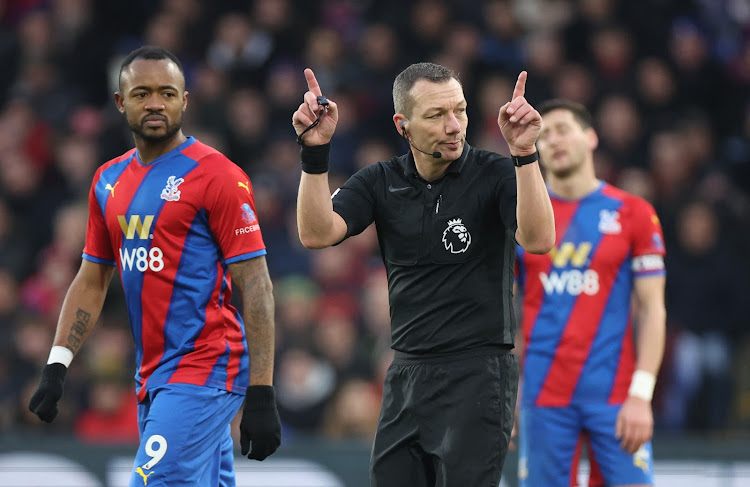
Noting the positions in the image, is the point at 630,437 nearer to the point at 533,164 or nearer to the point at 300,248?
the point at 533,164

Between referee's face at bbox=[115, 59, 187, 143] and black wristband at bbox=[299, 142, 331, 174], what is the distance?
806 millimetres

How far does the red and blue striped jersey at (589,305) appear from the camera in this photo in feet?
20.2

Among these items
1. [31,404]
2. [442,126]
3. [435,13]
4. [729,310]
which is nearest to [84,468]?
[31,404]

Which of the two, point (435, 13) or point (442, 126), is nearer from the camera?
point (442, 126)

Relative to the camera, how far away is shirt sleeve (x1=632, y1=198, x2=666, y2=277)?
6098 millimetres

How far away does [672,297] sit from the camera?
9.42 meters

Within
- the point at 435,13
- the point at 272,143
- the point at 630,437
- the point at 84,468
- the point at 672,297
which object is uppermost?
the point at 435,13

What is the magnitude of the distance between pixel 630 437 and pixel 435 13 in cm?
702

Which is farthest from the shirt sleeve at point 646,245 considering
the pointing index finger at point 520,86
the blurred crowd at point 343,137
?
the blurred crowd at point 343,137

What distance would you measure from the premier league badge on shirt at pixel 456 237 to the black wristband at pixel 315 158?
58cm

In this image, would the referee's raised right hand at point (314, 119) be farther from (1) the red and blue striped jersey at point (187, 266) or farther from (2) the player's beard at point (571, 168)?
(2) the player's beard at point (571, 168)

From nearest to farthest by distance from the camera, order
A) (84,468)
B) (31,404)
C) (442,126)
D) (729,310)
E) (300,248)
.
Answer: (442,126) < (31,404) < (84,468) < (729,310) < (300,248)

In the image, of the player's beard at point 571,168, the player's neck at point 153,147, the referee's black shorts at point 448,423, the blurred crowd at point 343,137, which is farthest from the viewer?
the blurred crowd at point 343,137

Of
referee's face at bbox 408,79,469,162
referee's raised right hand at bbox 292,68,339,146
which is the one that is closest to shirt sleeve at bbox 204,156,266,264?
referee's raised right hand at bbox 292,68,339,146
